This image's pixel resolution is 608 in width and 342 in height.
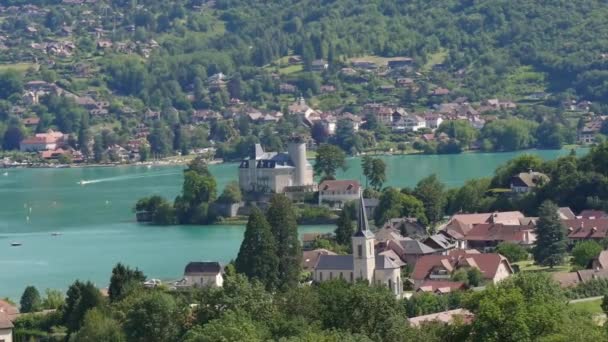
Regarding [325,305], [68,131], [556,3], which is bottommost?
[325,305]

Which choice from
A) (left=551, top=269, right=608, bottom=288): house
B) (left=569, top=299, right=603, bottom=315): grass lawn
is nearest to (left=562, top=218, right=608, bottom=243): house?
(left=551, top=269, right=608, bottom=288): house

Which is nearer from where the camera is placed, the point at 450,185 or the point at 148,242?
the point at 148,242

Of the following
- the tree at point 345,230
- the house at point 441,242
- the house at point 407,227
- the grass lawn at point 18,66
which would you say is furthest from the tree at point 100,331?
the grass lawn at point 18,66

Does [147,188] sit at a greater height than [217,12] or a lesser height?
lesser

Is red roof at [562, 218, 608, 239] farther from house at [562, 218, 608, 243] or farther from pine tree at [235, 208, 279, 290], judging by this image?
pine tree at [235, 208, 279, 290]

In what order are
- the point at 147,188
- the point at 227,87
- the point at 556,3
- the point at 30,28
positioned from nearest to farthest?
the point at 147,188, the point at 227,87, the point at 556,3, the point at 30,28

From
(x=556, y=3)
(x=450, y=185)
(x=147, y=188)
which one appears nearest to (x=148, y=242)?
(x=450, y=185)

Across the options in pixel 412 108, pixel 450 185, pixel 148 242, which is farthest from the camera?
pixel 412 108

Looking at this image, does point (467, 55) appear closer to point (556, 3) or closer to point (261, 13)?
point (556, 3)
